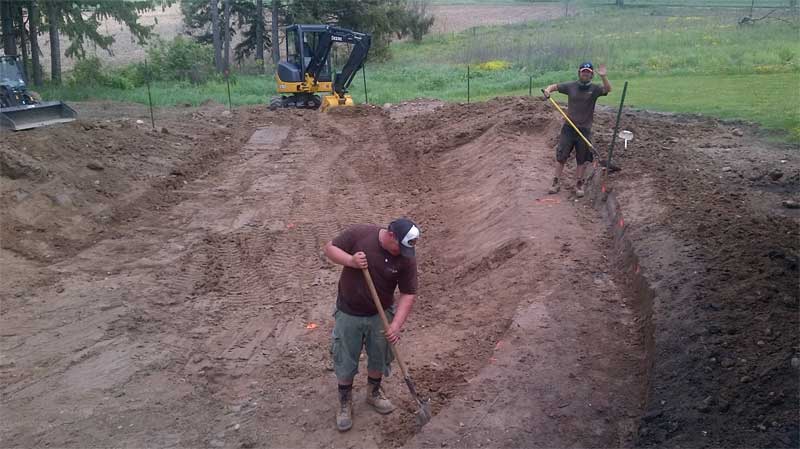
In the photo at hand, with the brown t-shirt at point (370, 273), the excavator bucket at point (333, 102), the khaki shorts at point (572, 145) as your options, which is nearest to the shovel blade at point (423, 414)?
the brown t-shirt at point (370, 273)

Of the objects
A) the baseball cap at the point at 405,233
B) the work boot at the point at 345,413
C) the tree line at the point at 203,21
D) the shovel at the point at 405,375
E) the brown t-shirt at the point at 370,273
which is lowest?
the work boot at the point at 345,413

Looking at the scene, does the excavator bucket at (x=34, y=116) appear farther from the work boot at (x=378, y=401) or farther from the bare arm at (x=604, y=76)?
the work boot at (x=378, y=401)

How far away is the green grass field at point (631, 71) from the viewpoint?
1759cm

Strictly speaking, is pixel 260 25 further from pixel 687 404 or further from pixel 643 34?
pixel 687 404

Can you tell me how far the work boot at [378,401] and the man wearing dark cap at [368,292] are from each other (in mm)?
177

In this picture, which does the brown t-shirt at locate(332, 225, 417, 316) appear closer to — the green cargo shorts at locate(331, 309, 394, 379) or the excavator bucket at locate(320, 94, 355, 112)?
the green cargo shorts at locate(331, 309, 394, 379)

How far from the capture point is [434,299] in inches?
338

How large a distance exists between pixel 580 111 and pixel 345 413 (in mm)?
6318

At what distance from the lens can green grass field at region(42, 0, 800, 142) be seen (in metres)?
17.6

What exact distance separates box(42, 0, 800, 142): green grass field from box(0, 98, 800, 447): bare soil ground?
393 cm

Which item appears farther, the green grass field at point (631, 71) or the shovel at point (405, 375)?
the green grass field at point (631, 71)

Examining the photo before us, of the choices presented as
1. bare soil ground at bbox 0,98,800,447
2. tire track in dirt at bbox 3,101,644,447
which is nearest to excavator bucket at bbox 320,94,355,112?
tire track in dirt at bbox 3,101,644,447

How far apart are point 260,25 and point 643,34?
21.7 m

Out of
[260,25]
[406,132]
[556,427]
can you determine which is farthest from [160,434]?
[260,25]
